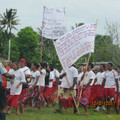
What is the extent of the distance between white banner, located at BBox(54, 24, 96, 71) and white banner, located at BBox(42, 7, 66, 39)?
3.27 ft

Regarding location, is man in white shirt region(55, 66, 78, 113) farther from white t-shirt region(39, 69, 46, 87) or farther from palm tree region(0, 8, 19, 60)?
palm tree region(0, 8, 19, 60)

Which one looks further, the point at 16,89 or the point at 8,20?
the point at 8,20

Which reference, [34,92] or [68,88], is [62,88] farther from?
[34,92]

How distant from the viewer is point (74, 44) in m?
10.3

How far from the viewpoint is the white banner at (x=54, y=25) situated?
11393mm

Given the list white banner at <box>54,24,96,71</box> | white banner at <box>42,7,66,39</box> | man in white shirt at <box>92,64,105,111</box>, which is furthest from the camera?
man in white shirt at <box>92,64,105,111</box>

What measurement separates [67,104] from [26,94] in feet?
5.53

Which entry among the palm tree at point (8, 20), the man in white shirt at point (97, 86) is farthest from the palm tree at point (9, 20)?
the man in white shirt at point (97, 86)

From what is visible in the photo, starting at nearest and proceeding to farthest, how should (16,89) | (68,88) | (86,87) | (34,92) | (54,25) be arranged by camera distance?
(16,89), (86,87), (68,88), (54,25), (34,92)

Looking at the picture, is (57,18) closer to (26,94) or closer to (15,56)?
(26,94)

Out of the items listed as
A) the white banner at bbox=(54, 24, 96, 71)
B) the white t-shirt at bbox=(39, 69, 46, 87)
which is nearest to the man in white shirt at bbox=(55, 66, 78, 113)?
the white banner at bbox=(54, 24, 96, 71)

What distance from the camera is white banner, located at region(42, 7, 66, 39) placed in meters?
11.4

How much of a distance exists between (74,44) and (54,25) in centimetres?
161

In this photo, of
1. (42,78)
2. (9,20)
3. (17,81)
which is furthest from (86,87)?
(9,20)
